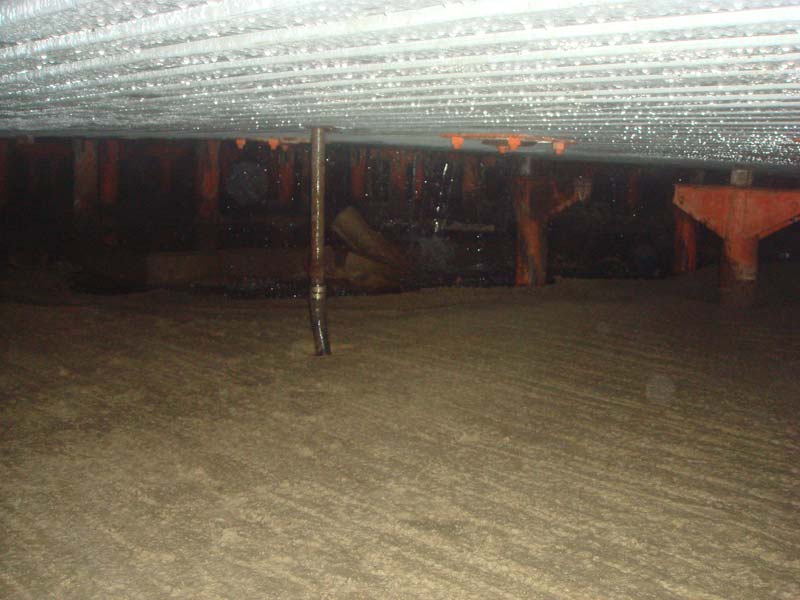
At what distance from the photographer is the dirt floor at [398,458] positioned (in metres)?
2.93

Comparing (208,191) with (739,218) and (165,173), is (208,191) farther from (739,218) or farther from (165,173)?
(739,218)

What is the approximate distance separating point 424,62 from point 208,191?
37.0ft

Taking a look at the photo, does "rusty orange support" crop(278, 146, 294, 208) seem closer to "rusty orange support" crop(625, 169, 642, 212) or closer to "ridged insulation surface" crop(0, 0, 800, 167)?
"rusty orange support" crop(625, 169, 642, 212)

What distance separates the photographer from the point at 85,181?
1198 centimetres

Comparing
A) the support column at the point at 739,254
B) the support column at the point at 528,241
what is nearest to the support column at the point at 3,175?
the support column at the point at 528,241

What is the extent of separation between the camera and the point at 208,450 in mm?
4160

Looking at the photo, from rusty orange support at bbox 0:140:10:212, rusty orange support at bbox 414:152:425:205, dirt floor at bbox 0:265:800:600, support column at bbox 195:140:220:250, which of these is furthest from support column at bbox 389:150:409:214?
dirt floor at bbox 0:265:800:600

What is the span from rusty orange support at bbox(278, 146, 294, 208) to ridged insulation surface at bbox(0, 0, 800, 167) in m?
11.0

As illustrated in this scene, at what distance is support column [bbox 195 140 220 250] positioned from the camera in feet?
42.2

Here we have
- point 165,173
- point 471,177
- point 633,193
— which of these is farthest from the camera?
point 633,193

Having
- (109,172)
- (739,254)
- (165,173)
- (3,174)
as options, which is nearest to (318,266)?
(739,254)

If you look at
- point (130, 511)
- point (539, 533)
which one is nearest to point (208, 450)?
point (130, 511)

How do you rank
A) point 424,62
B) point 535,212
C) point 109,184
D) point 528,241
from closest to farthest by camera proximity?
point 424,62, point 535,212, point 528,241, point 109,184

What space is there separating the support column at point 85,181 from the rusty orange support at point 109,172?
927mm
